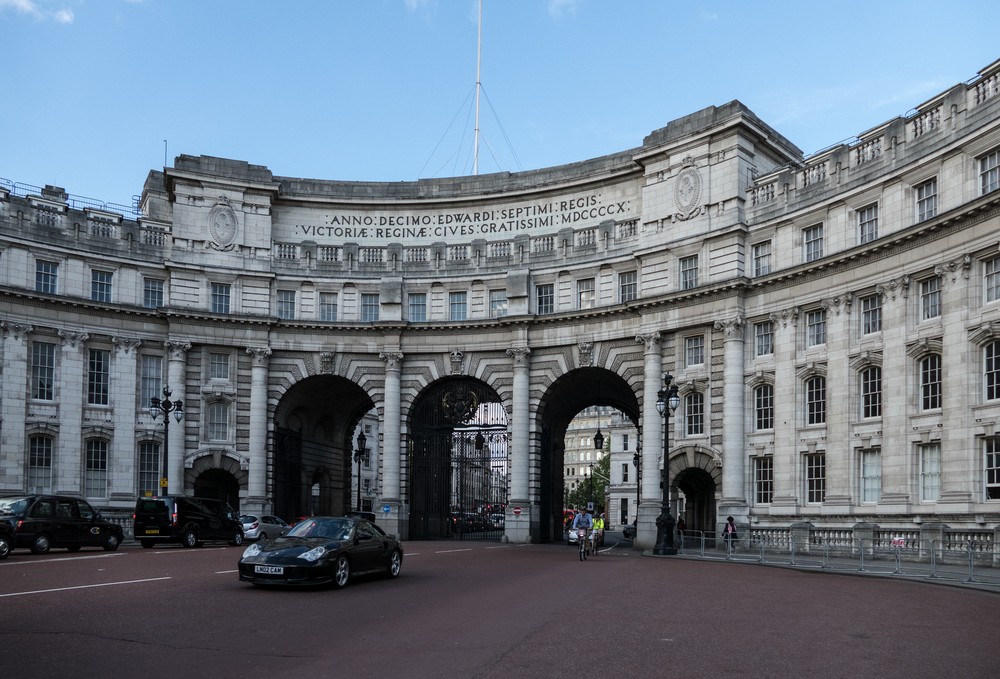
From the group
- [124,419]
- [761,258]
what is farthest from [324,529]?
[124,419]

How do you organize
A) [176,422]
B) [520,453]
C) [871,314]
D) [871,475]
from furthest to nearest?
1. [520,453]
2. [176,422]
3. [871,314]
4. [871,475]

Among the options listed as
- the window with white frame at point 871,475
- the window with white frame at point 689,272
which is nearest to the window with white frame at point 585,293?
the window with white frame at point 689,272

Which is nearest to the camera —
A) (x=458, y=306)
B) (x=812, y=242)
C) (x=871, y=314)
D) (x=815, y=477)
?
(x=871, y=314)

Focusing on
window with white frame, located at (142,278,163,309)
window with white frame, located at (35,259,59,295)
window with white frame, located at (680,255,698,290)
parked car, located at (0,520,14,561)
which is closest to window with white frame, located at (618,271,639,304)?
window with white frame, located at (680,255,698,290)

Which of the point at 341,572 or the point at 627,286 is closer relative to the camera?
the point at 341,572

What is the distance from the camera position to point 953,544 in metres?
30.8

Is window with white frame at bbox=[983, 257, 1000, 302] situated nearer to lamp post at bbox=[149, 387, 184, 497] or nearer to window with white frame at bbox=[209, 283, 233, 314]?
lamp post at bbox=[149, 387, 184, 497]

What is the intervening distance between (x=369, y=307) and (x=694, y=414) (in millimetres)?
18105

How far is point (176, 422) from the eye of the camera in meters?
49.0

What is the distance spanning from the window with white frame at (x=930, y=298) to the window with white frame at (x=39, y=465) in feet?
124

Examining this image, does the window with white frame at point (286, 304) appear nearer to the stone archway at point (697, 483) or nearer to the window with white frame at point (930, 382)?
the stone archway at point (697, 483)

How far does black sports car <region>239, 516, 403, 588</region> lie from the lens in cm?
1877

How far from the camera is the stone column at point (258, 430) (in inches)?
1959

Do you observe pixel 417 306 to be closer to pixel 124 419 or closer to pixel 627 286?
pixel 627 286
